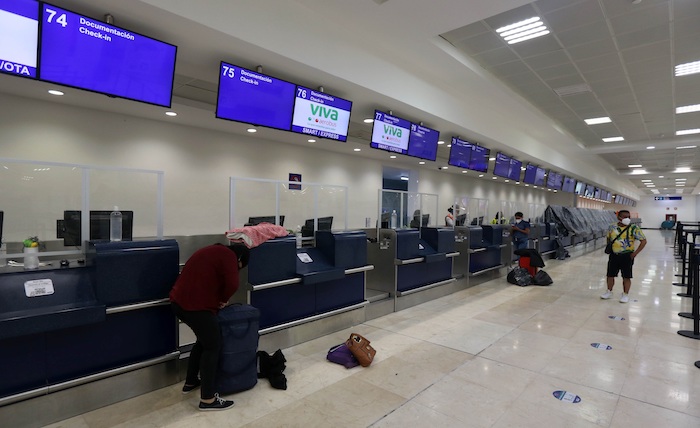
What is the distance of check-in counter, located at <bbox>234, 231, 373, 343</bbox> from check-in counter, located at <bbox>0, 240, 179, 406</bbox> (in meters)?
0.88

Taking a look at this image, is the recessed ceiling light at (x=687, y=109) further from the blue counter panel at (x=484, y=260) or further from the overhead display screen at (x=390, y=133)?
the overhead display screen at (x=390, y=133)

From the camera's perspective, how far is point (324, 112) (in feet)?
16.1

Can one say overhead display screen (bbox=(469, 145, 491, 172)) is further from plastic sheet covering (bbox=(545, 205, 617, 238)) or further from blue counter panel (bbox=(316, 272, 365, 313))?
plastic sheet covering (bbox=(545, 205, 617, 238))

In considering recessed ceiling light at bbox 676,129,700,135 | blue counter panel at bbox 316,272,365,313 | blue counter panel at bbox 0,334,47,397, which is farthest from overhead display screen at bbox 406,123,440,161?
recessed ceiling light at bbox 676,129,700,135

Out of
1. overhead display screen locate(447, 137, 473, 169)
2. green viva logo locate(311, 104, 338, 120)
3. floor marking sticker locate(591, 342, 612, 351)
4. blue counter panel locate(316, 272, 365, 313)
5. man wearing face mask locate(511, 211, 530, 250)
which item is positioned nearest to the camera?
floor marking sticker locate(591, 342, 612, 351)

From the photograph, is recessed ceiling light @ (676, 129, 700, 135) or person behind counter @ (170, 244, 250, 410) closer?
person behind counter @ (170, 244, 250, 410)

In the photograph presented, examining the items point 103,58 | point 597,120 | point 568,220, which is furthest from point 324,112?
point 568,220

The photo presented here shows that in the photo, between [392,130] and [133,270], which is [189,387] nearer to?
[133,270]

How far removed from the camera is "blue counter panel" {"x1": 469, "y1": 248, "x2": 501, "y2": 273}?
786 centimetres

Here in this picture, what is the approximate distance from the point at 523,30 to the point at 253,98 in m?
3.62

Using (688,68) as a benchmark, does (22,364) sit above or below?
below

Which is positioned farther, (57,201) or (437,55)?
(57,201)

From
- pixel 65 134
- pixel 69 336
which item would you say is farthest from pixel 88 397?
pixel 65 134

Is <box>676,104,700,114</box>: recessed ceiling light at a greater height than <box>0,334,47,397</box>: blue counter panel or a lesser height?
greater
